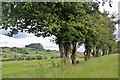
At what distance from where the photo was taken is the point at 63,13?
31734 millimetres

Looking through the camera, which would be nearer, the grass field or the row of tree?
the grass field

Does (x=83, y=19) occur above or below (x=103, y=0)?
below

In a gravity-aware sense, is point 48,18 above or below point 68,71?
above

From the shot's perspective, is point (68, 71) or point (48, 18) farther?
point (48, 18)

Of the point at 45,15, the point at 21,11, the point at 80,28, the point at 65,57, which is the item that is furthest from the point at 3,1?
the point at 65,57

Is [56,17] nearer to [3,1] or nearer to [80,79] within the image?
[3,1]

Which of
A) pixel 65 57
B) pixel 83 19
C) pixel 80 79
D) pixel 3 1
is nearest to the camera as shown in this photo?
pixel 80 79

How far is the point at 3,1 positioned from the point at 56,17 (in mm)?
5754

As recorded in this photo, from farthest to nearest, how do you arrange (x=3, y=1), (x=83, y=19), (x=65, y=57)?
1. (x=65, y=57)
2. (x=83, y=19)
3. (x=3, y=1)

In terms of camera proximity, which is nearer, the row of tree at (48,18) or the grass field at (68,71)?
the grass field at (68,71)

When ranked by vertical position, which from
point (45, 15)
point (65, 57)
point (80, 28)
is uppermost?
point (45, 15)

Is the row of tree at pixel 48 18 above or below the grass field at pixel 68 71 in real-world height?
above

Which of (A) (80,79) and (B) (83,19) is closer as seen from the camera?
(A) (80,79)

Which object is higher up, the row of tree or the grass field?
the row of tree
